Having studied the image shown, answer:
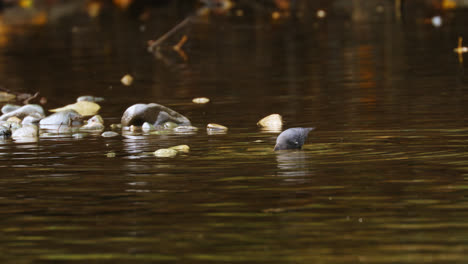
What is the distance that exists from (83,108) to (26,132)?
6.61 feet

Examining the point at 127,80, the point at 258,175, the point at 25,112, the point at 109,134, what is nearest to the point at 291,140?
the point at 258,175

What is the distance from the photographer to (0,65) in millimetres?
17688

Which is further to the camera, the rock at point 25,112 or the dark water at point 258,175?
the rock at point 25,112

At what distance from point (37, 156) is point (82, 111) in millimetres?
3242

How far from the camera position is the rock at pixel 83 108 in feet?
35.0

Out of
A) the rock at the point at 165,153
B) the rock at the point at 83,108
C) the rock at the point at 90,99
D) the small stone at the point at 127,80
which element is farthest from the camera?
the small stone at the point at 127,80

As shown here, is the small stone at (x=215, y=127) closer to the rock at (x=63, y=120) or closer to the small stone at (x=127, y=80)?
the rock at (x=63, y=120)

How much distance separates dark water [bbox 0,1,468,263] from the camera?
459cm

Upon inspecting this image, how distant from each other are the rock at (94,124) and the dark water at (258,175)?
298 mm

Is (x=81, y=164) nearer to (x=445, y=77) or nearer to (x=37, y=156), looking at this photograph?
(x=37, y=156)

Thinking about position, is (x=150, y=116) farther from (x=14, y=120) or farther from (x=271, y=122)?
(x=14, y=120)

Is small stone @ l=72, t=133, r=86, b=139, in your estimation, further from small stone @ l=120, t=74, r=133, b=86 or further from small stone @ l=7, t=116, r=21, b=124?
small stone @ l=120, t=74, r=133, b=86

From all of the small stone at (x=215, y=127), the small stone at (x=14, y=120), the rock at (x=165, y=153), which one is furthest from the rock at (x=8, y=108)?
the rock at (x=165, y=153)

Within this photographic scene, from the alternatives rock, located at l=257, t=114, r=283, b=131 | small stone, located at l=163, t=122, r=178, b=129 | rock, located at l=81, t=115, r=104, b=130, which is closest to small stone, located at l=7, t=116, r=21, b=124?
rock, located at l=81, t=115, r=104, b=130
